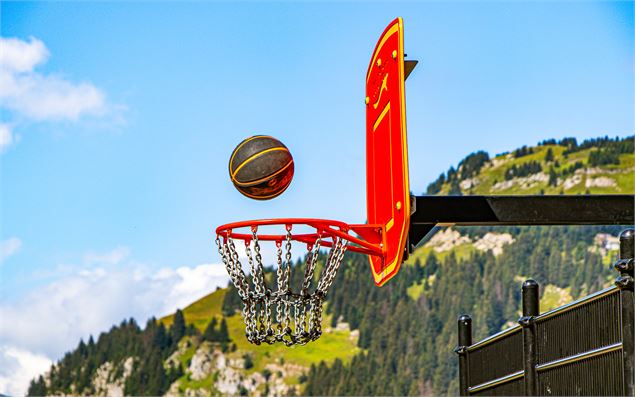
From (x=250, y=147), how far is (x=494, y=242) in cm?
13199

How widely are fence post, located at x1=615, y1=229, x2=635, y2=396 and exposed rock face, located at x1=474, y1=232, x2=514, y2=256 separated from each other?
13168 centimetres

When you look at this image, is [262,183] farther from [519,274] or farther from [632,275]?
[519,274]

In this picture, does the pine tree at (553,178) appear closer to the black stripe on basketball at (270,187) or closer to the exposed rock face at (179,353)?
the exposed rock face at (179,353)

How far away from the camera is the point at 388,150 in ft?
25.9

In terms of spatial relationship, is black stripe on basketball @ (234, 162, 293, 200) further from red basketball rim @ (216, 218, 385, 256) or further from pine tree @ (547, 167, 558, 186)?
pine tree @ (547, 167, 558, 186)

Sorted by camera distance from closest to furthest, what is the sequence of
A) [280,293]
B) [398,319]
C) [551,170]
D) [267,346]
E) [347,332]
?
[280,293], [398,319], [347,332], [267,346], [551,170]

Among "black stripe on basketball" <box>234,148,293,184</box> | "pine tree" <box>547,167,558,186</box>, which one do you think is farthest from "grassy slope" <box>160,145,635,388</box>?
"black stripe on basketball" <box>234,148,293,184</box>

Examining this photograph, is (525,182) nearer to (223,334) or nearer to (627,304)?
(223,334)

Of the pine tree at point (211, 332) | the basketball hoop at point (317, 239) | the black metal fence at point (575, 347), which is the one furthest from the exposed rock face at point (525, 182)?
the basketball hoop at point (317, 239)

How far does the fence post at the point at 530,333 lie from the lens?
26.2 ft

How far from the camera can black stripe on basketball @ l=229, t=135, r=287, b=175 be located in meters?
7.67

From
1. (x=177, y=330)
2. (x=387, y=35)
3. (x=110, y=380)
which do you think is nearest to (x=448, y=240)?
(x=177, y=330)

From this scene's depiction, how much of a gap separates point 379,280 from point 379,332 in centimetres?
12881

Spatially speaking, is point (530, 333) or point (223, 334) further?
point (223, 334)
